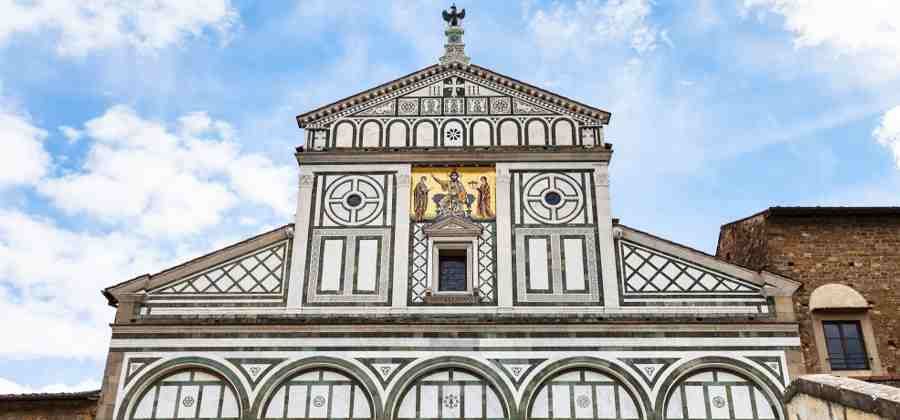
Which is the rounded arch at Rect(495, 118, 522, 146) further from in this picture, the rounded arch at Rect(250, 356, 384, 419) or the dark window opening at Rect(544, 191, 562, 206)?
the rounded arch at Rect(250, 356, 384, 419)

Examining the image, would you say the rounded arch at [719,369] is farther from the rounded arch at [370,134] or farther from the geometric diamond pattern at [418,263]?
the rounded arch at [370,134]

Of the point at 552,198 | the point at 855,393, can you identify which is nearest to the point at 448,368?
the point at 552,198

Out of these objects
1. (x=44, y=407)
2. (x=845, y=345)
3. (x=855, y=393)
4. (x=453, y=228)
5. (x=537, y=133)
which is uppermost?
(x=537, y=133)

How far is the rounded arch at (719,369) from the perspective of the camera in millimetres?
15695

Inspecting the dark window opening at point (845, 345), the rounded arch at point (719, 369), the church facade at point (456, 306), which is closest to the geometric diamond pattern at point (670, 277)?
the church facade at point (456, 306)

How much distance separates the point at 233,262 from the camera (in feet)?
57.2

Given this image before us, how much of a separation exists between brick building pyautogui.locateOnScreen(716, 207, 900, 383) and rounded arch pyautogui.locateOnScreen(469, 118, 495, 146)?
6.07 metres

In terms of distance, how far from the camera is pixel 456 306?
16781 mm

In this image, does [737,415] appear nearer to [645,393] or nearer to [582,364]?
[645,393]

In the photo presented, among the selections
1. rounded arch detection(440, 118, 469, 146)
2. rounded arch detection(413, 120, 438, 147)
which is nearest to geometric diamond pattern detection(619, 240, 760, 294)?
rounded arch detection(440, 118, 469, 146)

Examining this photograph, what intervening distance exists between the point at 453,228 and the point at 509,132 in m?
2.76

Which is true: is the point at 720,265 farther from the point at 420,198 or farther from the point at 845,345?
the point at 420,198

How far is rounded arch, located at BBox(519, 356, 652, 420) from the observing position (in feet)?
51.6

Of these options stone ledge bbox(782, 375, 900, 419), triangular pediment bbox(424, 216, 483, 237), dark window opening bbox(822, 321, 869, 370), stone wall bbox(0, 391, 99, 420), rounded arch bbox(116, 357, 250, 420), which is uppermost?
triangular pediment bbox(424, 216, 483, 237)
